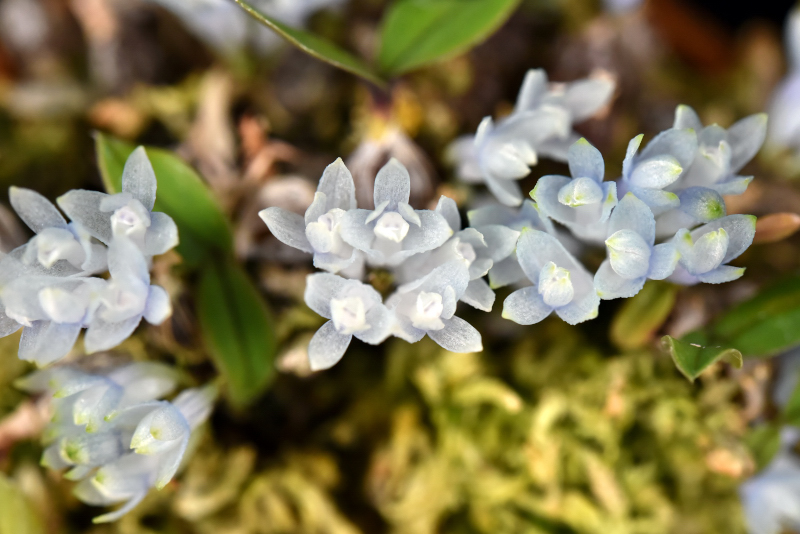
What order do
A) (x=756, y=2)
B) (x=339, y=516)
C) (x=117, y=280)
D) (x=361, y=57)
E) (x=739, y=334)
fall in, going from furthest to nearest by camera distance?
(x=756, y=2) → (x=361, y=57) → (x=339, y=516) → (x=739, y=334) → (x=117, y=280)

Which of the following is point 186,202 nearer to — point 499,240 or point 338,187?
point 338,187

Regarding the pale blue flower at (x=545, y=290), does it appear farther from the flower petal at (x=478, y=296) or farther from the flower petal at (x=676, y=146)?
the flower petal at (x=676, y=146)

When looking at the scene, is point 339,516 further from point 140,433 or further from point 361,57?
point 361,57

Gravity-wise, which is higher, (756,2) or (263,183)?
(756,2)

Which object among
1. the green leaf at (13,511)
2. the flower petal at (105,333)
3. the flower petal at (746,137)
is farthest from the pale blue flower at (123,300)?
the flower petal at (746,137)

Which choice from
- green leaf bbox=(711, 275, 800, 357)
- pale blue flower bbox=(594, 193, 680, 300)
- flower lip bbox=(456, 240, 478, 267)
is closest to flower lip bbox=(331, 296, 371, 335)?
flower lip bbox=(456, 240, 478, 267)

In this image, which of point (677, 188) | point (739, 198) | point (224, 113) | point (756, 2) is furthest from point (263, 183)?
point (756, 2)

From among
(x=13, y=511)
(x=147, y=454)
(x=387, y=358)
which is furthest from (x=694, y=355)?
(x=13, y=511)
